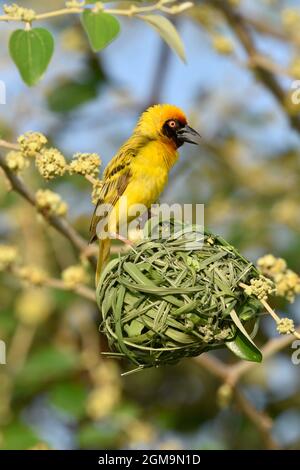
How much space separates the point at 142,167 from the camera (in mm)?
4180

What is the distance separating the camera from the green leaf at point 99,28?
9.40 feet

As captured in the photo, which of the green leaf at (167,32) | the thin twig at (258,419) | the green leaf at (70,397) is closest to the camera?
the green leaf at (167,32)

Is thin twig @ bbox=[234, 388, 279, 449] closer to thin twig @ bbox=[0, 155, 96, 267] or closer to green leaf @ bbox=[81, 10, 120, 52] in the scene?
thin twig @ bbox=[0, 155, 96, 267]

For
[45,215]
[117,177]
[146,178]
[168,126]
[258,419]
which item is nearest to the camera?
[45,215]

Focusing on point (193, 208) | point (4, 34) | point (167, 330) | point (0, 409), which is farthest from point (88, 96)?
point (167, 330)

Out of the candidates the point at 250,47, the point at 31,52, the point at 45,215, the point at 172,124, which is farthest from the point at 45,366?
the point at 31,52

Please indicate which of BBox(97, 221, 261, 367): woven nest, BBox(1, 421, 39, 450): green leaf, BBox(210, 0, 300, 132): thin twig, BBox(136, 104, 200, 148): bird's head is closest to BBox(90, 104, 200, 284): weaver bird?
BBox(136, 104, 200, 148): bird's head

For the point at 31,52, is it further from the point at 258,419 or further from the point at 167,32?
the point at 258,419

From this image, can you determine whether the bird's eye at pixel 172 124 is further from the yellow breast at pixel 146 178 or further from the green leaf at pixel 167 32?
the green leaf at pixel 167 32

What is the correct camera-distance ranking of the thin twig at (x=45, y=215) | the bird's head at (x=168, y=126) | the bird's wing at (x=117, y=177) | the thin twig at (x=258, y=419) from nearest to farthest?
the thin twig at (x=45, y=215), the bird's wing at (x=117, y=177), the thin twig at (x=258, y=419), the bird's head at (x=168, y=126)

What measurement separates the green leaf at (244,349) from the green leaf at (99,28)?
3.41ft

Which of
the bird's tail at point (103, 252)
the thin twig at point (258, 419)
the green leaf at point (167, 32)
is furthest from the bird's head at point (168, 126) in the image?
the green leaf at point (167, 32)

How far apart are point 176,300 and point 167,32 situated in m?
0.91

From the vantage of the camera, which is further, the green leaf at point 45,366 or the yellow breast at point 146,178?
the green leaf at point 45,366
